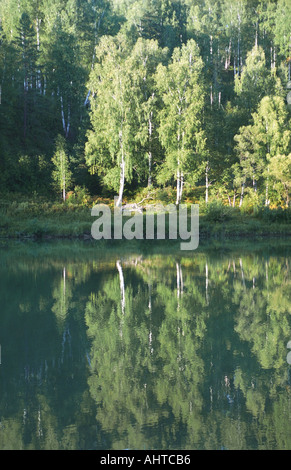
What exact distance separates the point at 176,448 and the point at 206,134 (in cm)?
3712

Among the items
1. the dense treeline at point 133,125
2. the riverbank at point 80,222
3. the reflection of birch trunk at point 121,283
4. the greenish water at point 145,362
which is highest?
the dense treeline at point 133,125

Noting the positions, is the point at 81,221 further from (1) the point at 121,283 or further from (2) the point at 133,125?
(1) the point at 121,283

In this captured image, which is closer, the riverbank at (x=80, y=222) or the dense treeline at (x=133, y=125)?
the riverbank at (x=80, y=222)

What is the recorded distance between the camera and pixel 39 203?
122ft

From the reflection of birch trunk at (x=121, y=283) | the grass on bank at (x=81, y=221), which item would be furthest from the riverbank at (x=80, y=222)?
the reflection of birch trunk at (x=121, y=283)

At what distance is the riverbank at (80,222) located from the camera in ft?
108

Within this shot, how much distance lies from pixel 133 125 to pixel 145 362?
112 feet

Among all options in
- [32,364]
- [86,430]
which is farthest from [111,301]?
[86,430]

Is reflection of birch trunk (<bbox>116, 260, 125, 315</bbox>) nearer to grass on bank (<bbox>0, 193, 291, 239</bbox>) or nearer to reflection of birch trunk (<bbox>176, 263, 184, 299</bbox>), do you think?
reflection of birch trunk (<bbox>176, 263, 184, 299</bbox>)

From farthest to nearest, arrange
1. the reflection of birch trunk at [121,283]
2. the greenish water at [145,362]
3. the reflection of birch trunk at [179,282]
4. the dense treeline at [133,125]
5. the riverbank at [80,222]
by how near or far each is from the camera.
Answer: the dense treeline at [133,125], the riverbank at [80,222], the reflection of birch trunk at [179,282], the reflection of birch trunk at [121,283], the greenish water at [145,362]

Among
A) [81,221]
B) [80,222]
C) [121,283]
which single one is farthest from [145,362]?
[81,221]

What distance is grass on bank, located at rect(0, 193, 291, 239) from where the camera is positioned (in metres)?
33.1

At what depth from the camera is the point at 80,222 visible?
112ft

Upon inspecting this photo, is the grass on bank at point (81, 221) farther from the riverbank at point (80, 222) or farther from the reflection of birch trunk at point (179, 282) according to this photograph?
the reflection of birch trunk at point (179, 282)
